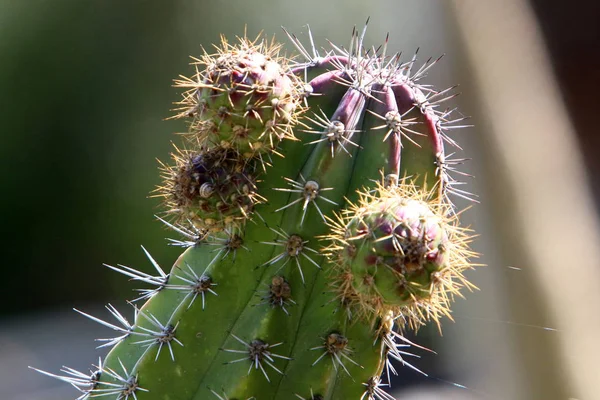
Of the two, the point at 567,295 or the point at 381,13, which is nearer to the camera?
the point at 567,295

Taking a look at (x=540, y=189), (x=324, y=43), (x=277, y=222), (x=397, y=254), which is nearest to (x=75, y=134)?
(x=324, y=43)

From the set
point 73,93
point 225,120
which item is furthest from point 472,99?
point 73,93

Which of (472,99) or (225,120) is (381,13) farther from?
(225,120)

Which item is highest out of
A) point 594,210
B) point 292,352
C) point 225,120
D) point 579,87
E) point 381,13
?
point 381,13

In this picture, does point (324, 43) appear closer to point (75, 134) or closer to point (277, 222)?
point (75, 134)

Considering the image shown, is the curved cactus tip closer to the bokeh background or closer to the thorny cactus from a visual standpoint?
the thorny cactus

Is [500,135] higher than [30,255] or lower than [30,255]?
higher

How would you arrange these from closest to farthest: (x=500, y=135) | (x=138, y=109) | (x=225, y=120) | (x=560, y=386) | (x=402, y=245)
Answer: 1. (x=402, y=245)
2. (x=225, y=120)
3. (x=560, y=386)
4. (x=500, y=135)
5. (x=138, y=109)

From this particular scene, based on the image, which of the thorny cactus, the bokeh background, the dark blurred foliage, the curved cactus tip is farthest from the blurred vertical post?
the dark blurred foliage
